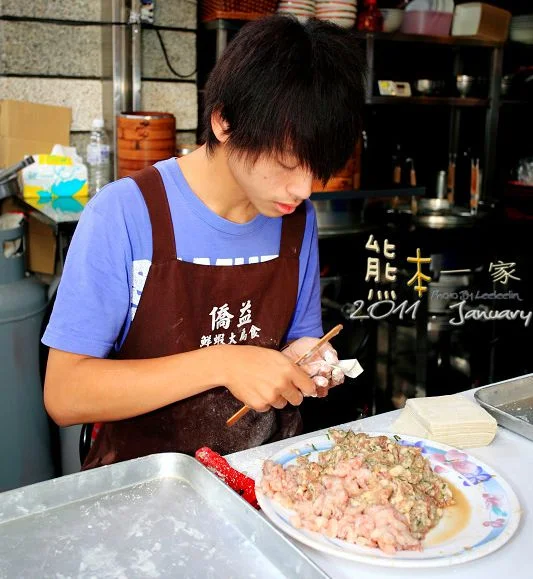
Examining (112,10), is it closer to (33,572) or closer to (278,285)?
(278,285)

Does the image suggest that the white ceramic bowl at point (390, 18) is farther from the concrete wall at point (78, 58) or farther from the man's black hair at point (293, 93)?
the man's black hair at point (293, 93)

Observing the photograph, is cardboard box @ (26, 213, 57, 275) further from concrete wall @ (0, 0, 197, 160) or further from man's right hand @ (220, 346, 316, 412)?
man's right hand @ (220, 346, 316, 412)

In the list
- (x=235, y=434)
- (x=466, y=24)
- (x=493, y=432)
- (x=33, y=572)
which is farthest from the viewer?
(x=466, y=24)

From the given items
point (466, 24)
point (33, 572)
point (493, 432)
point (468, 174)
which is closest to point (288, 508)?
point (33, 572)

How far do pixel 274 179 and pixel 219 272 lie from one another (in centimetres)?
36

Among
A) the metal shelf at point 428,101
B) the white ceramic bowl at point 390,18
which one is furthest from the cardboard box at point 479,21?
the white ceramic bowl at point 390,18

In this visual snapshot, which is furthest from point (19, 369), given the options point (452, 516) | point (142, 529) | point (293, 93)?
point (452, 516)

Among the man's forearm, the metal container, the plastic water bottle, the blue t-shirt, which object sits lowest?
the metal container

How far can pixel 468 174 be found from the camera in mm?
5367

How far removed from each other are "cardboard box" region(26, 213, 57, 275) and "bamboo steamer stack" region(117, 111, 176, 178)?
49 cm

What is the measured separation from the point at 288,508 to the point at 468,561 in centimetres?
30

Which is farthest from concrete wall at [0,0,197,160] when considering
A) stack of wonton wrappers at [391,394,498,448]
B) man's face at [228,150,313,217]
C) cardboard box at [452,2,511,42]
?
stack of wonton wrappers at [391,394,498,448]

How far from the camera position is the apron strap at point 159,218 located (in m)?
1.63

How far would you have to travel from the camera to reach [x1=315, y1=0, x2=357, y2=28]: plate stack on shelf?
394cm
